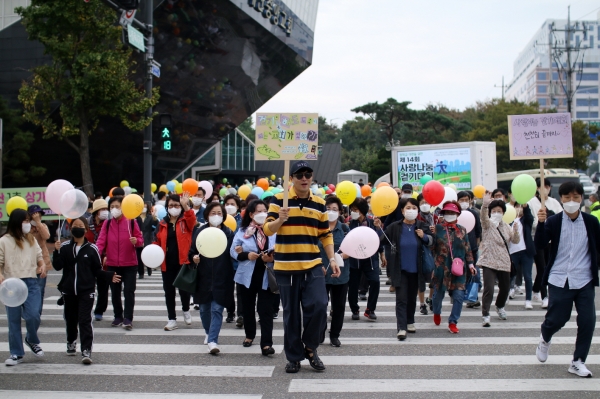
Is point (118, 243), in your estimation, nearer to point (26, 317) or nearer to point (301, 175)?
point (26, 317)

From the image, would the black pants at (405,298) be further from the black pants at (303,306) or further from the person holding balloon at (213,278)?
the person holding balloon at (213,278)

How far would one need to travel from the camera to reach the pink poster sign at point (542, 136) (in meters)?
8.32

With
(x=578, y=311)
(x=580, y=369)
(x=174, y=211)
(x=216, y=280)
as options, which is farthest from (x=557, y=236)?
(x=174, y=211)

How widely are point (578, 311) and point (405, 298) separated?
2.36 m

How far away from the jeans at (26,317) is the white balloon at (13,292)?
0.27 metres

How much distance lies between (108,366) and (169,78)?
2241cm

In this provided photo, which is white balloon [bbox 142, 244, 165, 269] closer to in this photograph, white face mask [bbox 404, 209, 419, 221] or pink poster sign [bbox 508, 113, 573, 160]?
white face mask [bbox 404, 209, 419, 221]

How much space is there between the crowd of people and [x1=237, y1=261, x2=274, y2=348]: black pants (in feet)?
0.04

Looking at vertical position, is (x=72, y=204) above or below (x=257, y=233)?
above

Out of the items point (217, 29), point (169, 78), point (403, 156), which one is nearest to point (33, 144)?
point (169, 78)

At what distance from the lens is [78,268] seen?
7246 millimetres

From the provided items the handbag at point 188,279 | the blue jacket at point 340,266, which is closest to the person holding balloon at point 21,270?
the handbag at point 188,279

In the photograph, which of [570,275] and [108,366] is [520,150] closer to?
[570,275]

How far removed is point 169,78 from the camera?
28.0 meters
